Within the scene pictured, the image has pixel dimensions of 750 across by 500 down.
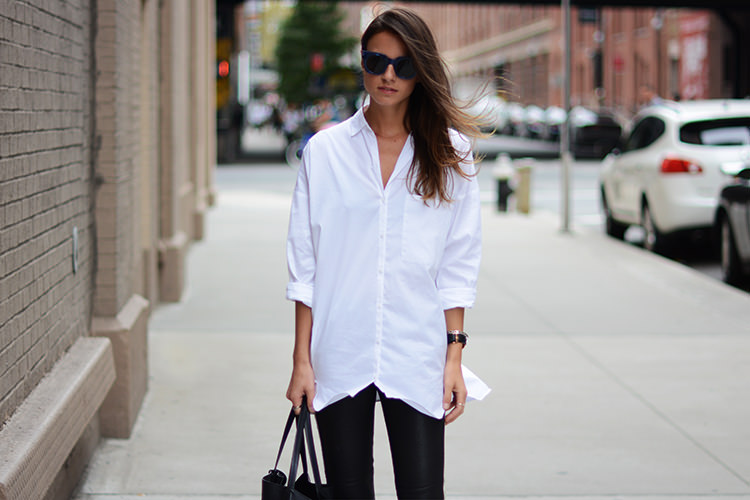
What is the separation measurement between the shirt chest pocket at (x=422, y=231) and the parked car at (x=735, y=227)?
7854mm

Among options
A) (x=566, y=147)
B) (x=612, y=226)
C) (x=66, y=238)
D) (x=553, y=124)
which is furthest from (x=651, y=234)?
(x=553, y=124)

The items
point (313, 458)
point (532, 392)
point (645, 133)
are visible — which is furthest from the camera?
point (645, 133)

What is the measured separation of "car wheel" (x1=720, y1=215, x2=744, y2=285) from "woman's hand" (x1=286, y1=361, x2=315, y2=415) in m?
8.47

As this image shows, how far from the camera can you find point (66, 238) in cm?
479

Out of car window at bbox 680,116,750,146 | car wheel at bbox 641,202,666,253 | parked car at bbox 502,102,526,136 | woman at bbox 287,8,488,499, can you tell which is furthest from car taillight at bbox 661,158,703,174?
parked car at bbox 502,102,526,136

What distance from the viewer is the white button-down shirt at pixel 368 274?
2896 mm

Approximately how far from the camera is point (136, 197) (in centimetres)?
643

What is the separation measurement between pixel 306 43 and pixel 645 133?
48.4m

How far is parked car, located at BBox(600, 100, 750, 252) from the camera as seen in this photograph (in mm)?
11914

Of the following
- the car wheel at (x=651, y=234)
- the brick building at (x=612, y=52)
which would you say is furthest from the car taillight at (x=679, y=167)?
the brick building at (x=612, y=52)

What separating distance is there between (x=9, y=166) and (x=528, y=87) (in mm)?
71265

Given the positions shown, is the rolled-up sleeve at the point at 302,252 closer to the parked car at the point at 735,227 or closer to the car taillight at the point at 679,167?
the parked car at the point at 735,227

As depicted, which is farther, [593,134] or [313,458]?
[593,134]

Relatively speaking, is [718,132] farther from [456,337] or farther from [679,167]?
[456,337]
